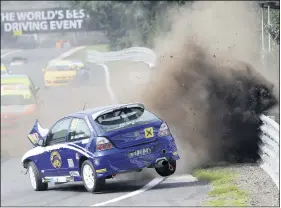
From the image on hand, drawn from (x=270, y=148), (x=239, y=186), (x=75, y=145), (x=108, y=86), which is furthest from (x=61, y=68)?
(x=75, y=145)

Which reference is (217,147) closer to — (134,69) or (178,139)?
(178,139)

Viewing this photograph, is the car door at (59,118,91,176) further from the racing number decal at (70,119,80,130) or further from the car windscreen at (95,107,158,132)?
the car windscreen at (95,107,158,132)

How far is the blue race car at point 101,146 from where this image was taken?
668 cm

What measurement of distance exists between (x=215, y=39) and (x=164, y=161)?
7.17 ft

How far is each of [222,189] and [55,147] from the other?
2254mm

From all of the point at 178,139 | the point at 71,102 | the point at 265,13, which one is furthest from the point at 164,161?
the point at 265,13

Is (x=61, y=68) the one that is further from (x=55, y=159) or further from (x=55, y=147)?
(x=55, y=147)

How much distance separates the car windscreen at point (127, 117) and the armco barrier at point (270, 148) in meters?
1.94

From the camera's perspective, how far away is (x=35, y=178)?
7.38 metres

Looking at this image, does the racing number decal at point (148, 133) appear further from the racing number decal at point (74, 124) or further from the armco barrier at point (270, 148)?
the armco barrier at point (270, 148)

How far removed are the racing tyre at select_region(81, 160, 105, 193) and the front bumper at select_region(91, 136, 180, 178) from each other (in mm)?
46

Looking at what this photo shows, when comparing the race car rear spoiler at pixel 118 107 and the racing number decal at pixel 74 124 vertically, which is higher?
the race car rear spoiler at pixel 118 107

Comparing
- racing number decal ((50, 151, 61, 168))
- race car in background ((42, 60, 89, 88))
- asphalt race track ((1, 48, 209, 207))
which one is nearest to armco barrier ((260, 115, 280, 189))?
asphalt race track ((1, 48, 209, 207))

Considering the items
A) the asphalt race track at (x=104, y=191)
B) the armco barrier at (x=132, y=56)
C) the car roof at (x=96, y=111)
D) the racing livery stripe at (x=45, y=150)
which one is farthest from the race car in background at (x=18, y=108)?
the armco barrier at (x=132, y=56)
